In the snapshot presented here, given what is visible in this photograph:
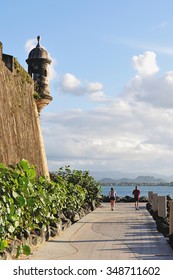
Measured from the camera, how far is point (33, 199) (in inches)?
448

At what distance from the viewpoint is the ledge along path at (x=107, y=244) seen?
10734 millimetres

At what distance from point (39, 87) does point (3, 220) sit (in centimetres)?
1512

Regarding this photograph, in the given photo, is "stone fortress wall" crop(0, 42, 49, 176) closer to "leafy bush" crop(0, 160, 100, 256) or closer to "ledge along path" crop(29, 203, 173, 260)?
"leafy bush" crop(0, 160, 100, 256)

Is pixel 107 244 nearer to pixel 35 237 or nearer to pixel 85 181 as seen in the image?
pixel 35 237

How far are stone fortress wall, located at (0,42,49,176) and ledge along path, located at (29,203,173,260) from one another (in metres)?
2.96

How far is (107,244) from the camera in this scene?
12391 millimetres

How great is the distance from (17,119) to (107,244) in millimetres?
6169

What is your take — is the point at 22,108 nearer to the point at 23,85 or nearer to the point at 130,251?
the point at 23,85

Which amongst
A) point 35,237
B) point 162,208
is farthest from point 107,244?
point 162,208

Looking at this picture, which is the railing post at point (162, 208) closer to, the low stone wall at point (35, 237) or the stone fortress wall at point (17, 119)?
the low stone wall at point (35, 237)

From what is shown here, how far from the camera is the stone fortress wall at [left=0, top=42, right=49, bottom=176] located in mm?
14995
